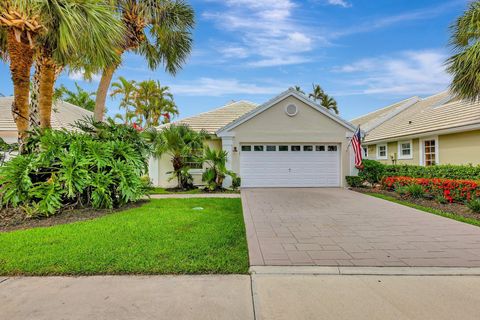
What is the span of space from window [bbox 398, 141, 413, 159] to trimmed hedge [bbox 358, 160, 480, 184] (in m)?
3.42

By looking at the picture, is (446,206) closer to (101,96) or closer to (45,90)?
(101,96)

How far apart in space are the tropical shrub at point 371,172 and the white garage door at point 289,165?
1.26 m

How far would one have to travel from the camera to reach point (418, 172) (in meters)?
11.7

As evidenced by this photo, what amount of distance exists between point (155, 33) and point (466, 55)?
1168 cm

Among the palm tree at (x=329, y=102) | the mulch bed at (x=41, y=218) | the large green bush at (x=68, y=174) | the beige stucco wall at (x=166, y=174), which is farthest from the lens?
the palm tree at (x=329, y=102)

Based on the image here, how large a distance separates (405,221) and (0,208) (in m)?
10.7

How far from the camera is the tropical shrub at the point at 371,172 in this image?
12.9 m

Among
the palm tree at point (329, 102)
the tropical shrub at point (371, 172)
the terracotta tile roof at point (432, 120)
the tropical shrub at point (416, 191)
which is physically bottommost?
the tropical shrub at point (416, 191)

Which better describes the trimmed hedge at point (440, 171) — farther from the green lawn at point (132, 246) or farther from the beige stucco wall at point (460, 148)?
the green lawn at point (132, 246)

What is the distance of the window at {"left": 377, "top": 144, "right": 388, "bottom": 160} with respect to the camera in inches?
694

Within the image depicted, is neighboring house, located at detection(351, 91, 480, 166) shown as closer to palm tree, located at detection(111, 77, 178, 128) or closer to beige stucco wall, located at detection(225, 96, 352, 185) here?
beige stucco wall, located at detection(225, 96, 352, 185)

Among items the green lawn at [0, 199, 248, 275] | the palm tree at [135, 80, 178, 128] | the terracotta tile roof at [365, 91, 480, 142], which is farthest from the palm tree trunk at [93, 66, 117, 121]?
the palm tree at [135, 80, 178, 128]

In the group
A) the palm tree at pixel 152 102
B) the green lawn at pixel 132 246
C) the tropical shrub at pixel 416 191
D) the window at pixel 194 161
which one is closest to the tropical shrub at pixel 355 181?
the tropical shrub at pixel 416 191

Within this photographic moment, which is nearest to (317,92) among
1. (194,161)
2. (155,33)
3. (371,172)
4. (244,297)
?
(371,172)
